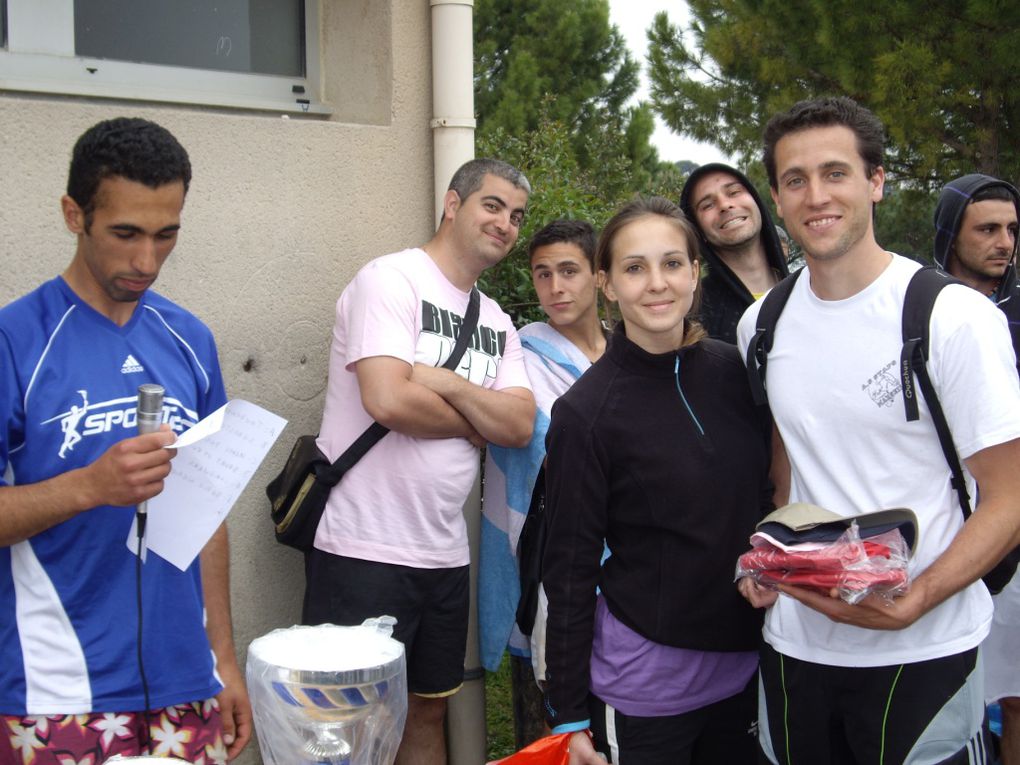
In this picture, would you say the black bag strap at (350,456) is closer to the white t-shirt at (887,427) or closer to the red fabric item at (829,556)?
the white t-shirt at (887,427)

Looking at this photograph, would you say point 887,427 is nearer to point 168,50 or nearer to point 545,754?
point 545,754

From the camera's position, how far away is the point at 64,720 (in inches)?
79.4

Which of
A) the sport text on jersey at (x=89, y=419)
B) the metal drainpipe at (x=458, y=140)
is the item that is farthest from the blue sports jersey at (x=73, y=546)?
the metal drainpipe at (x=458, y=140)

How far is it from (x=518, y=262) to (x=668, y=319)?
6.07 ft

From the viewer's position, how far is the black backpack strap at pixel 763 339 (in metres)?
2.49

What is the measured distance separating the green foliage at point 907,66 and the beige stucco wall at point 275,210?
6111 millimetres

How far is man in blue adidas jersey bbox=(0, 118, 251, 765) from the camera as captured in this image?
197 centimetres

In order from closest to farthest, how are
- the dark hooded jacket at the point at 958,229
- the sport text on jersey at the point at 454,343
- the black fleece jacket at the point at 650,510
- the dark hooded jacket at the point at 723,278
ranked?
1. the black fleece jacket at the point at 650,510
2. the sport text on jersey at the point at 454,343
3. the dark hooded jacket at the point at 723,278
4. the dark hooded jacket at the point at 958,229

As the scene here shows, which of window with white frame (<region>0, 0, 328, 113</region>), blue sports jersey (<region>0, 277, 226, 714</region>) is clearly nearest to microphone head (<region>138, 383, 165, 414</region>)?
blue sports jersey (<region>0, 277, 226, 714</region>)

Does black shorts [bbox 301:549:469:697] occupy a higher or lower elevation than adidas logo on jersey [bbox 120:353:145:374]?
lower

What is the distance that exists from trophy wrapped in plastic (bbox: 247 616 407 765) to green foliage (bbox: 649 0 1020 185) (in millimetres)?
8318

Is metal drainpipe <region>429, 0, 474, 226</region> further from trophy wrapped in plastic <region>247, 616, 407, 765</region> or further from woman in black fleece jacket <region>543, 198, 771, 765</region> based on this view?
trophy wrapped in plastic <region>247, 616, 407, 765</region>

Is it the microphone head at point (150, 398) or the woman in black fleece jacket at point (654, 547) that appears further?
the woman in black fleece jacket at point (654, 547)

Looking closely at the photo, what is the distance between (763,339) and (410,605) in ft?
4.69
